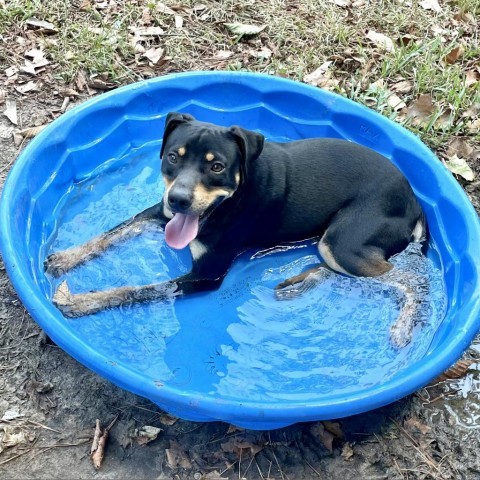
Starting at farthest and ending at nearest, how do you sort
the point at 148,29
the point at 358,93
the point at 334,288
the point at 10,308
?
the point at 148,29 → the point at 358,93 → the point at 334,288 → the point at 10,308

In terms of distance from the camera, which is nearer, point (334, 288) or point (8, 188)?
point (8, 188)

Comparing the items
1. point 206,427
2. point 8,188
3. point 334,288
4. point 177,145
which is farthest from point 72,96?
point 206,427

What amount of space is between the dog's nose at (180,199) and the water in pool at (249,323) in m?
0.91

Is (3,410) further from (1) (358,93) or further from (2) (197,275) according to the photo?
(1) (358,93)

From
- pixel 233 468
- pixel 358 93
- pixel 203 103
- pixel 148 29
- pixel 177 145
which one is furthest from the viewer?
pixel 148 29

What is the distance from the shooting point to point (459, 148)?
18.1ft

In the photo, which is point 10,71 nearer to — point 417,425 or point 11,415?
point 11,415

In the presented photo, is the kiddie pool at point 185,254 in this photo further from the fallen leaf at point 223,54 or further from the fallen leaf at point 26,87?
the fallen leaf at point 26,87

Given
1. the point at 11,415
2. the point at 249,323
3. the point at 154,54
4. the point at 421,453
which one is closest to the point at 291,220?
the point at 249,323

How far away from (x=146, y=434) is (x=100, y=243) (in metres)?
1.52

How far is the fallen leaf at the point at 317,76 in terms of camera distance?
6.07m

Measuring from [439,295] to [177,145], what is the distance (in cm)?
214

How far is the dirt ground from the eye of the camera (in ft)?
11.7

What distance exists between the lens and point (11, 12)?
6223 mm
